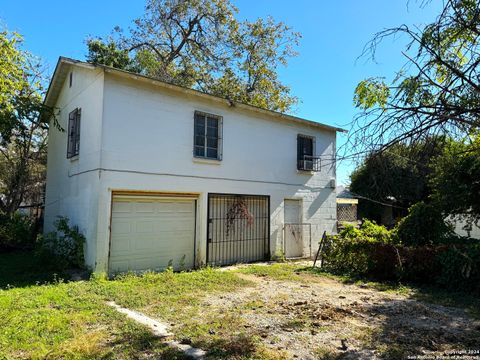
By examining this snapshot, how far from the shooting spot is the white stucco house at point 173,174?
9180 millimetres

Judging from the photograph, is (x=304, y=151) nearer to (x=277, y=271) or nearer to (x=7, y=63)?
(x=277, y=271)

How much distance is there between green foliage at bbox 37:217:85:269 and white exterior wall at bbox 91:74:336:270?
39.0 inches

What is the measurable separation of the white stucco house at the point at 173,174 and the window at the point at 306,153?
2.3 inches

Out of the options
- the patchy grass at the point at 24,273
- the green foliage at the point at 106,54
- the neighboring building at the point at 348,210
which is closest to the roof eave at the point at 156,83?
the patchy grass at the point at 24,273

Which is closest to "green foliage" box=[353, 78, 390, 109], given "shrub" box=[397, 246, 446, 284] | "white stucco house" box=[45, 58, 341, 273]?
"shrub" box=[397, 246, 446, 284]

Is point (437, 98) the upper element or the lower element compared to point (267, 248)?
upper

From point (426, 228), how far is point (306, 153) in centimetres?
577

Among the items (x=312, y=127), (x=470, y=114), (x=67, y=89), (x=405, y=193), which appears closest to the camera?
(x=470, y=114)

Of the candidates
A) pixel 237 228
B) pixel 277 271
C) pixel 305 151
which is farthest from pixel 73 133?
pixel 305 151

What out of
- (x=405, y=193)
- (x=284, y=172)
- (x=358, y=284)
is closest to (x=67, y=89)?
(x=284, y=172)

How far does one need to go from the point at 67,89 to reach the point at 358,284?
11529mm

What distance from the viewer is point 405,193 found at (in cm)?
2283

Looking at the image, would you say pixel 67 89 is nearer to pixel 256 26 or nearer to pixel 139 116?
pixel 139 116

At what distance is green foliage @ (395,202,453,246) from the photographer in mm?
9500
